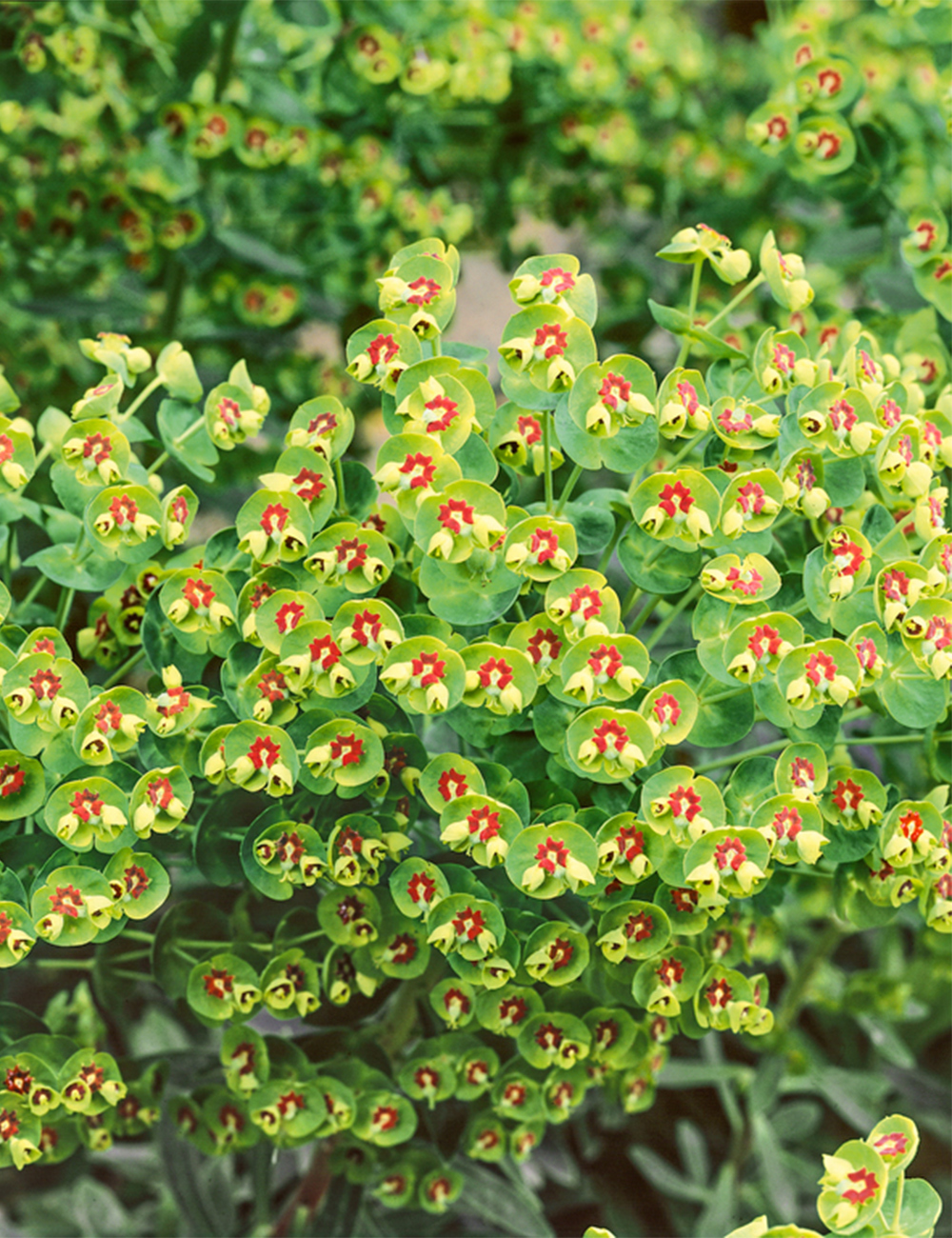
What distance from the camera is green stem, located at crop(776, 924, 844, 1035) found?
1024 millimetres

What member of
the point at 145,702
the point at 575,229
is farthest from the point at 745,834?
the point at 575,229

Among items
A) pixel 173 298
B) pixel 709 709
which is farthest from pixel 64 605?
pixel 173 298

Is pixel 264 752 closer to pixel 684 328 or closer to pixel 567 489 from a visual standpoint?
pixel 567 489

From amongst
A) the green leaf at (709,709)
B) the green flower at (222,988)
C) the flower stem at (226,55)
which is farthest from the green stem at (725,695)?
the flower stem at (226,55)

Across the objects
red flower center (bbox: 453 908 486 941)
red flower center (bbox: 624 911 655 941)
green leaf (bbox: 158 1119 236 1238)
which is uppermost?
red flower center (bbox: 453 908 486 941)

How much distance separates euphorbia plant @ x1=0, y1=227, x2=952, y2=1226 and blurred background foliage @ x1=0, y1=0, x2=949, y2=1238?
17cm

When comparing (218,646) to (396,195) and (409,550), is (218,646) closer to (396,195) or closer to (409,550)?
(409,550)

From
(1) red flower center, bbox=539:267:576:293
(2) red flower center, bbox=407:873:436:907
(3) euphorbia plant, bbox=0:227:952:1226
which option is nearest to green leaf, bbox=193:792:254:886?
(3) euphorbia plant, bbox=0:227:952:1226

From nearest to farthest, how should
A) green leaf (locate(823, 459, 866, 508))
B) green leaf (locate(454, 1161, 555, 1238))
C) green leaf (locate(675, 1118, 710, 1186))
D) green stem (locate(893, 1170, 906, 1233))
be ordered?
1. green stem (locate(893, 1170, 906, 1233))
2. green leaf (locate(823, 459, 866, 508))
3. green leaf (locate(454, 1161, 555, 1238))
4. green leaf (locate(675, 1118, 710, 1186))

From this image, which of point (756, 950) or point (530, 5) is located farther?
point (530, 5)

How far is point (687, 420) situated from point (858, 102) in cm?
54

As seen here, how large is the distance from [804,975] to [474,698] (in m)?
0.59

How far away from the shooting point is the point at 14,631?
25.6 inches

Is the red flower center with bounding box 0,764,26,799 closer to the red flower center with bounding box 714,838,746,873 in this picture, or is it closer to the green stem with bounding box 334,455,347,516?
the green stem with bounding box 334,455,347,516
